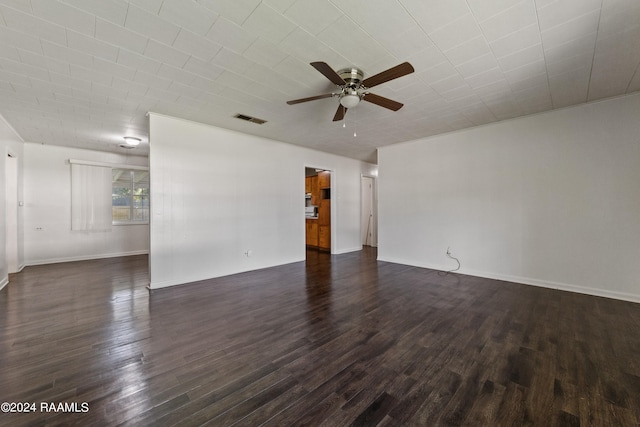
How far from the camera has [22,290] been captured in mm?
3908

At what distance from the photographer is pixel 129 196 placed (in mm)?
7156

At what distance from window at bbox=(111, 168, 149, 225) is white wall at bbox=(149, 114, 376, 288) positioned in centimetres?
397

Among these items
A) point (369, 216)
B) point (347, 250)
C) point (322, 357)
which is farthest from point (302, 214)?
point (322, 357)

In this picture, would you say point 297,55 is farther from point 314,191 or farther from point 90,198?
point 90,198

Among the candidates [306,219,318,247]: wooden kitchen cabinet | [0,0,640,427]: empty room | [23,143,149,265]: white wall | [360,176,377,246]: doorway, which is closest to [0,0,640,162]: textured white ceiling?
[0,0,640,427]: empty room

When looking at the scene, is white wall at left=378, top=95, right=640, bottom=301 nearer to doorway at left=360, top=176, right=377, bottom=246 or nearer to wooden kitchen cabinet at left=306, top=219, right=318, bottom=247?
doorway at left=360, top=176, right=377, bottom=246

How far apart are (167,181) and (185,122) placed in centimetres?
106

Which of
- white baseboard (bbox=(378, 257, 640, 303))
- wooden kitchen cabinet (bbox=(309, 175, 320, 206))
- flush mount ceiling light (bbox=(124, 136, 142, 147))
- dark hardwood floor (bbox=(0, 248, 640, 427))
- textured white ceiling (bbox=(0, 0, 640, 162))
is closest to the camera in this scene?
dark hardwood floor (bbox=(0, 248, 640, 427))

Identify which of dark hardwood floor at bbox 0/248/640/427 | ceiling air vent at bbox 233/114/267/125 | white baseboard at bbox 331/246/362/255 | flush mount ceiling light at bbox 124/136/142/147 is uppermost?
ceiling air vent at bbox 233/114/267/125

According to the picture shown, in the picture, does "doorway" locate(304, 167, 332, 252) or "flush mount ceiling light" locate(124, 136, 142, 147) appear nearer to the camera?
"flush mount ceiling light" locate(124, 136, 142, 147)

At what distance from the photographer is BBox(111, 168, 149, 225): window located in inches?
274

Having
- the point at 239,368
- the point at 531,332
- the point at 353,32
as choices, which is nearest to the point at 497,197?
the point at 531,332

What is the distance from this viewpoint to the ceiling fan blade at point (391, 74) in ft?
7.19

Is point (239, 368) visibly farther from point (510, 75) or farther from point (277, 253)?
point (510, 75)
